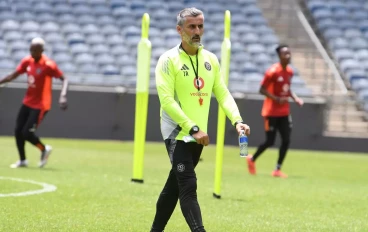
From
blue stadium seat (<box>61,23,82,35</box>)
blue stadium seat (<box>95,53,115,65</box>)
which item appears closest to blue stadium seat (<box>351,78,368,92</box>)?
blue stadium seat (<box>95,53,115,65</box>)

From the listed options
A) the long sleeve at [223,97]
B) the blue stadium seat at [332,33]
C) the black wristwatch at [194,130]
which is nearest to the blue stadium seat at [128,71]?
the blue stadium seat at [332,33]

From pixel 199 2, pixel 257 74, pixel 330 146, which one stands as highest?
pixel 199 2

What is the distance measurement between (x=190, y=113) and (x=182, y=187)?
2.09 ft

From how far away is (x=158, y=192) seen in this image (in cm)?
1285

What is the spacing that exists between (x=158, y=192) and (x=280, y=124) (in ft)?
17.2

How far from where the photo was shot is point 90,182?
45.3 feet

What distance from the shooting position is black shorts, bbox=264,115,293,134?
1744cm

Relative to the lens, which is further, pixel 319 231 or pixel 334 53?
pixel 334 53

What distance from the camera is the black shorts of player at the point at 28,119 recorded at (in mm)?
16219

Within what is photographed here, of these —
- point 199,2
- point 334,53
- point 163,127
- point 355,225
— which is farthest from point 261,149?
point 199,2

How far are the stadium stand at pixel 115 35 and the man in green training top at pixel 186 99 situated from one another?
1837cm

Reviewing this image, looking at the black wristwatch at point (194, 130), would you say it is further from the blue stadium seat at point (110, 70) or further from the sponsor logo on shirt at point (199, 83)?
the blue stadium seat at point (110, 70)

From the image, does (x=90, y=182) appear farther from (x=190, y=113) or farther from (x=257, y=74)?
(x=257, y=74)

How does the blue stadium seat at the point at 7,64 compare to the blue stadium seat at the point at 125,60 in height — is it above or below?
below
